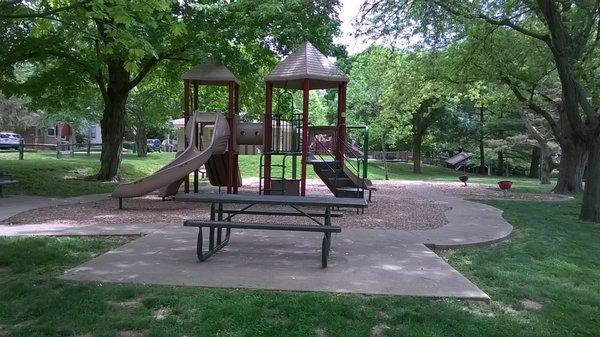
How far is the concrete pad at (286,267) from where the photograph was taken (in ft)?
17.6

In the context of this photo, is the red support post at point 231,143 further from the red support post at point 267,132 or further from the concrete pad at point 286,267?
the concrete pad at point 286,267

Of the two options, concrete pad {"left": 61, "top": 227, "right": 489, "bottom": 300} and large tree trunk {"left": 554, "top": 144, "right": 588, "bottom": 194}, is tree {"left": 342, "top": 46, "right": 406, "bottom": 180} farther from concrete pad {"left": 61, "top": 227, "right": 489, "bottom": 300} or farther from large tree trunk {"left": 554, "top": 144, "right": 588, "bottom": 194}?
concrete pad {"left": 61, "top": 227, "right": 489, "bottom": 300}

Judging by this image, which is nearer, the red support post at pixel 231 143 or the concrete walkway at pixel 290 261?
the concrete walkway at pixel 290 261

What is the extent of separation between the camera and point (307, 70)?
1241 cm

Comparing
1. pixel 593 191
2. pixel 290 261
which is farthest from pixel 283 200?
pixel 593 191

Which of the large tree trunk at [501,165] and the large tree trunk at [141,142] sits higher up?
the large tree trunk at [141,142]

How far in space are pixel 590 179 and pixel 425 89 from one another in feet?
37.3

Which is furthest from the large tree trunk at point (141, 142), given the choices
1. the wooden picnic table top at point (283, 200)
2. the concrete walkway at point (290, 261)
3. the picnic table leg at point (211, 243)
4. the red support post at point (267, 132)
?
the wooden picnic table top at point (283, 200)

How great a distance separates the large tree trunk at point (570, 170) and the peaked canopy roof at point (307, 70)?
12.5m

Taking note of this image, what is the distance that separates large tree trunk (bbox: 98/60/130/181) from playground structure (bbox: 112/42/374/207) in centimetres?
517

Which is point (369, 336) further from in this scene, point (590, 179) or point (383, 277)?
point (590, 179)

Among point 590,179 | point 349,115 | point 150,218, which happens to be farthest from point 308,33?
point 349,115

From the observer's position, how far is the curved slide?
456 inches

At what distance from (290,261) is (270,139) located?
7228 millimetres
